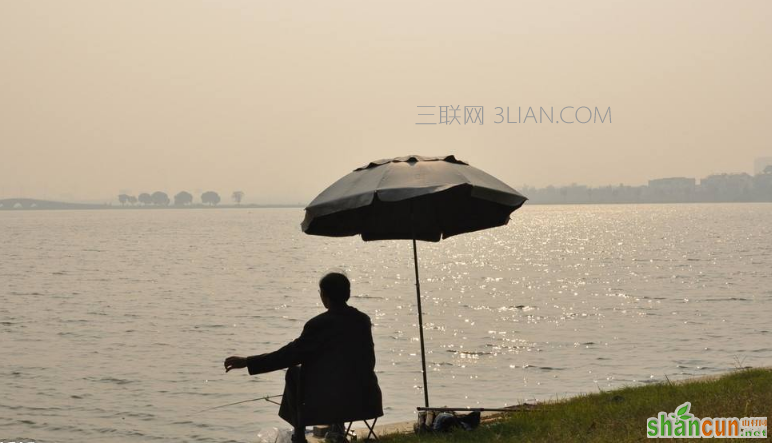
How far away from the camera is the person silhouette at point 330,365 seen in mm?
8883

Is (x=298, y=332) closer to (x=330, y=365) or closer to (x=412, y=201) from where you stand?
(x=412, y=201)

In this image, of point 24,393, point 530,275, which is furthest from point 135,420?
point 530,275

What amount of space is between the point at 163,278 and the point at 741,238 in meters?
80.4

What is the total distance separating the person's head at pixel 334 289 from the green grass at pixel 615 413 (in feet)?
5.98

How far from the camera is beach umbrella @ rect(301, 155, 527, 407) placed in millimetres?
9219

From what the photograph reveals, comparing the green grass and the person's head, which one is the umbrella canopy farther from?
the green grass

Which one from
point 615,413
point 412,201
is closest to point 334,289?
point 412,201

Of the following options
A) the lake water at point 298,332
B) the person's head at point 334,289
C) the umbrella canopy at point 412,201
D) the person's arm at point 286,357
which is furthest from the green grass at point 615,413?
the lake water at point 298,332

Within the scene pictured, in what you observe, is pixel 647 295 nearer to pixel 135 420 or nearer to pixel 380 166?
pixel 135 420

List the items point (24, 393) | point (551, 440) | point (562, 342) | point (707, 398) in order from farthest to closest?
point (562, 342)
point (24, 393)
point (707, 398)
point (551, 440)

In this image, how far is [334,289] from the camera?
9.00 metres

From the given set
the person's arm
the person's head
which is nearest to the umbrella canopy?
the person's head

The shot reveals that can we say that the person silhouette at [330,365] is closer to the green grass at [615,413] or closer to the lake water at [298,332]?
the green grass at [615,413]

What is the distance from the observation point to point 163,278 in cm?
5803
